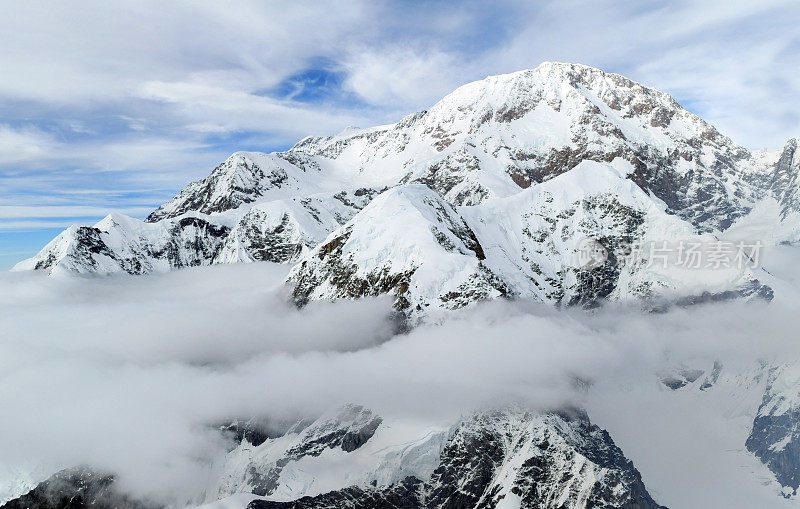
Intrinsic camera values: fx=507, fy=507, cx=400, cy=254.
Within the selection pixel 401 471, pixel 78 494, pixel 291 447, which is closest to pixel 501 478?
pixel 401 471

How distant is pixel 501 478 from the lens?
539 ft

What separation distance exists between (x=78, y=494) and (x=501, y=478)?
14059 centimetres

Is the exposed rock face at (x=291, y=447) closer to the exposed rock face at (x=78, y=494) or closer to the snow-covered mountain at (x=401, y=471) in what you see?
the snow-covered mountain at (x=401, y=471)

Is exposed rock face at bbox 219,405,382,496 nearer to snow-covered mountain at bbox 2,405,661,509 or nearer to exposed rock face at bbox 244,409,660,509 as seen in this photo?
snow-covered mountain at bbox 2,405,661,509

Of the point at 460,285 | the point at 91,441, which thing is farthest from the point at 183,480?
the point at 460,285

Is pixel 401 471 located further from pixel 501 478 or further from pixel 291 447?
pixel 291 447

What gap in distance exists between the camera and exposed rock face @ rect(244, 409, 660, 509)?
157 m

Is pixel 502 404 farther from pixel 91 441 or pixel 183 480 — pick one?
pixel 91 441

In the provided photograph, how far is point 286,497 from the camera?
156 m

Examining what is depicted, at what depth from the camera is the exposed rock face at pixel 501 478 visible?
15662 centimetres

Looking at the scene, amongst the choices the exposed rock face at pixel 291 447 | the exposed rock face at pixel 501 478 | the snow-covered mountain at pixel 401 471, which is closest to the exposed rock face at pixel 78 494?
the snow-covered mountain at pixel 401 471

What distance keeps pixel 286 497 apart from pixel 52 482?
81392mm

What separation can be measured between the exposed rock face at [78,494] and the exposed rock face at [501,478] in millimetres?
53946

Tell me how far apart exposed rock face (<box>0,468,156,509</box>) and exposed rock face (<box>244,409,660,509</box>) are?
177 ft
